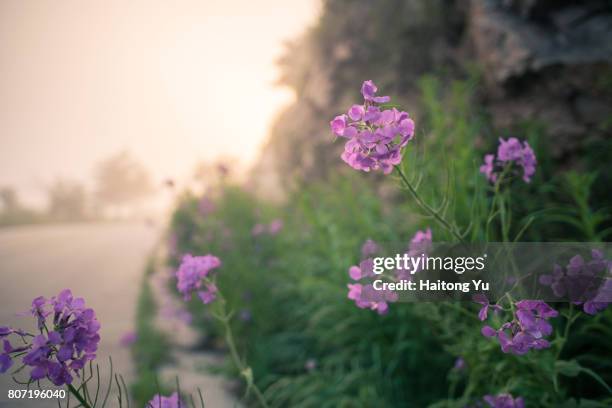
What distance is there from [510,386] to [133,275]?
5.97 m

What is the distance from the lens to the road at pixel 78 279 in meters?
2.92

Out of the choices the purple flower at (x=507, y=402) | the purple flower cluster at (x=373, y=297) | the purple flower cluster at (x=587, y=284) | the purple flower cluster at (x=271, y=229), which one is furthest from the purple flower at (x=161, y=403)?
the purple flower cluster at (x=271, y=229)

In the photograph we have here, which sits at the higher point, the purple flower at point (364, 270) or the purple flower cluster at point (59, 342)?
the purple flower at point (364, 270)

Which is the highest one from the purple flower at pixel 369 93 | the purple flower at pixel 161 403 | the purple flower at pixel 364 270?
the purple flower at pixel 369 93

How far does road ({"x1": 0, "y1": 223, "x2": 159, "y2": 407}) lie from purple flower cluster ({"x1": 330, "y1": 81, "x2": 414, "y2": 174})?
1.26 meters

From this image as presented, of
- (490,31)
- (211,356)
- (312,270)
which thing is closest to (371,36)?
(490,31)

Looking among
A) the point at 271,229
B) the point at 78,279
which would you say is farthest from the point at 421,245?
the point at 78,279

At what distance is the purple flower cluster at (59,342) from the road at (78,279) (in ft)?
1.70

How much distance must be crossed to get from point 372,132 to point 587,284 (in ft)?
2.05

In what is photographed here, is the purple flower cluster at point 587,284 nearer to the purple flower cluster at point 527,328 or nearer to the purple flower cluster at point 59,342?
Answer: the purple flower cluster at point 527,328

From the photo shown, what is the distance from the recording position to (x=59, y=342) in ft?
2.48

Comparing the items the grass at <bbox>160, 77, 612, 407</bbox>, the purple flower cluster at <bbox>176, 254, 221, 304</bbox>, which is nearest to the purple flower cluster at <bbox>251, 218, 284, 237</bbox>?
the grass at <bbox>160, 77, 612, 407</bbox>

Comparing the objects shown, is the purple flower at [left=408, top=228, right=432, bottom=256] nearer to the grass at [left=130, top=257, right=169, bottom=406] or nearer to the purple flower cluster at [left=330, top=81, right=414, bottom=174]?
the purple flower cluster at [left=330, top=81, right=414, bottom=174]

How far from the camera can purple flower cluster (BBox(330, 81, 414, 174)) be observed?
754 mm
